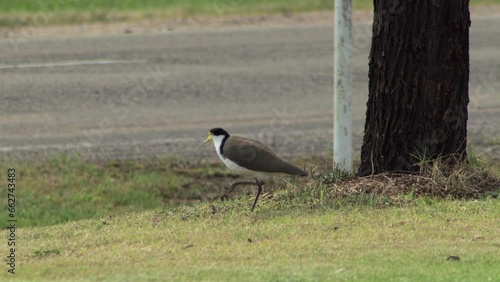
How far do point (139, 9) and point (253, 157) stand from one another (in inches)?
361

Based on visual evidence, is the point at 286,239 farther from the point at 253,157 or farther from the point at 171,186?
the point at 171,186

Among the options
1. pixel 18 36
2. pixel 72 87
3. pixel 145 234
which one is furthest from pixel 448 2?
pixel 18 36

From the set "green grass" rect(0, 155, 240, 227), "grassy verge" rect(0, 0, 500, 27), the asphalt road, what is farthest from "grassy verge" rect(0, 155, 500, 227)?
"grassy verge" rect(0, 0, 500, 27)

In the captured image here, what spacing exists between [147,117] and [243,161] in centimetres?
383

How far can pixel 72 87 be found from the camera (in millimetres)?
12141

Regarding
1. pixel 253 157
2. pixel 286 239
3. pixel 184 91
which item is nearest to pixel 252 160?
pixel 253 157

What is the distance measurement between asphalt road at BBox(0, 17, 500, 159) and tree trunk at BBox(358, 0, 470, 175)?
2.44 meters

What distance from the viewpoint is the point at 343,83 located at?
8.33m

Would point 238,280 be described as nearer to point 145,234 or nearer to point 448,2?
point 145,234

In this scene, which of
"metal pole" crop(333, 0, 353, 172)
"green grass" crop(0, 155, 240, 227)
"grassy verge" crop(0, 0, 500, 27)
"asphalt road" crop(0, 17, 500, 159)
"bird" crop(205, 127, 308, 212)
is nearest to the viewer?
"bird" crop(205, 127, 308, 212)

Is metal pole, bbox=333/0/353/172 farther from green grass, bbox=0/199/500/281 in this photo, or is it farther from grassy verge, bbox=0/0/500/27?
grassy verge, bbox=0/0/500/27

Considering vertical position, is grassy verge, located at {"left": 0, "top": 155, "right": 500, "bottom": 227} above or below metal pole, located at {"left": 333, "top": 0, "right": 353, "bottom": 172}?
below

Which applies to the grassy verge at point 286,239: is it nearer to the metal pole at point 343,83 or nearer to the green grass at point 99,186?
the green grass at point 99,186

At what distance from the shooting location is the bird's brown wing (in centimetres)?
750
